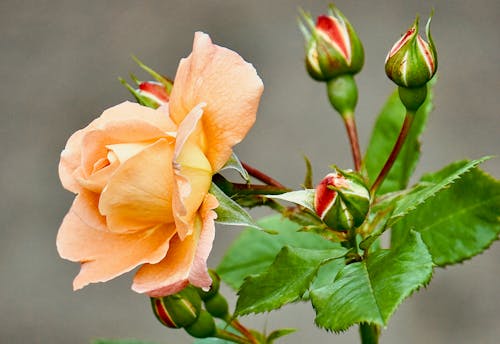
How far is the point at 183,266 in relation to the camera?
54cm

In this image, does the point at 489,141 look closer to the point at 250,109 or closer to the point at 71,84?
the point at 71,84

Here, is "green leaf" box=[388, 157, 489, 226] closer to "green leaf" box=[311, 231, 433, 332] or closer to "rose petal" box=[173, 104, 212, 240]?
"green leaf" box=[311, 231, 433, 332]

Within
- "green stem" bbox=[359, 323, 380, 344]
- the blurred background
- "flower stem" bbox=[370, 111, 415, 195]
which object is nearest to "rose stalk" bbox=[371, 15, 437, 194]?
"flower stem" bbox=[370, 111, 415, 195]

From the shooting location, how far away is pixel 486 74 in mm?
2332

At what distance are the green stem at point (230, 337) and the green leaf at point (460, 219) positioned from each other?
0.49ft

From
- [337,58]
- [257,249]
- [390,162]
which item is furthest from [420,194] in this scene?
[257,249]

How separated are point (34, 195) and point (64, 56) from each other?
0.41m

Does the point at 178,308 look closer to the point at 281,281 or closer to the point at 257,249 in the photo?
the point at 281,281

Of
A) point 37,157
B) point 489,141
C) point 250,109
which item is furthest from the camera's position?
point 37,157

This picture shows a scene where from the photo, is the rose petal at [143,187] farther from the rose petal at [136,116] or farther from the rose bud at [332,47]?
the rose bud at [332,47]

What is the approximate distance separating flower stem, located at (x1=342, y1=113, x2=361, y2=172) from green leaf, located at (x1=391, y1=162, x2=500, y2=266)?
7 centimetres

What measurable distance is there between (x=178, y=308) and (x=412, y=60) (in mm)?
254

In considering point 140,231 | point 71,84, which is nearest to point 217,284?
point 140,231

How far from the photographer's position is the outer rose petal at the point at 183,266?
1.74ft
